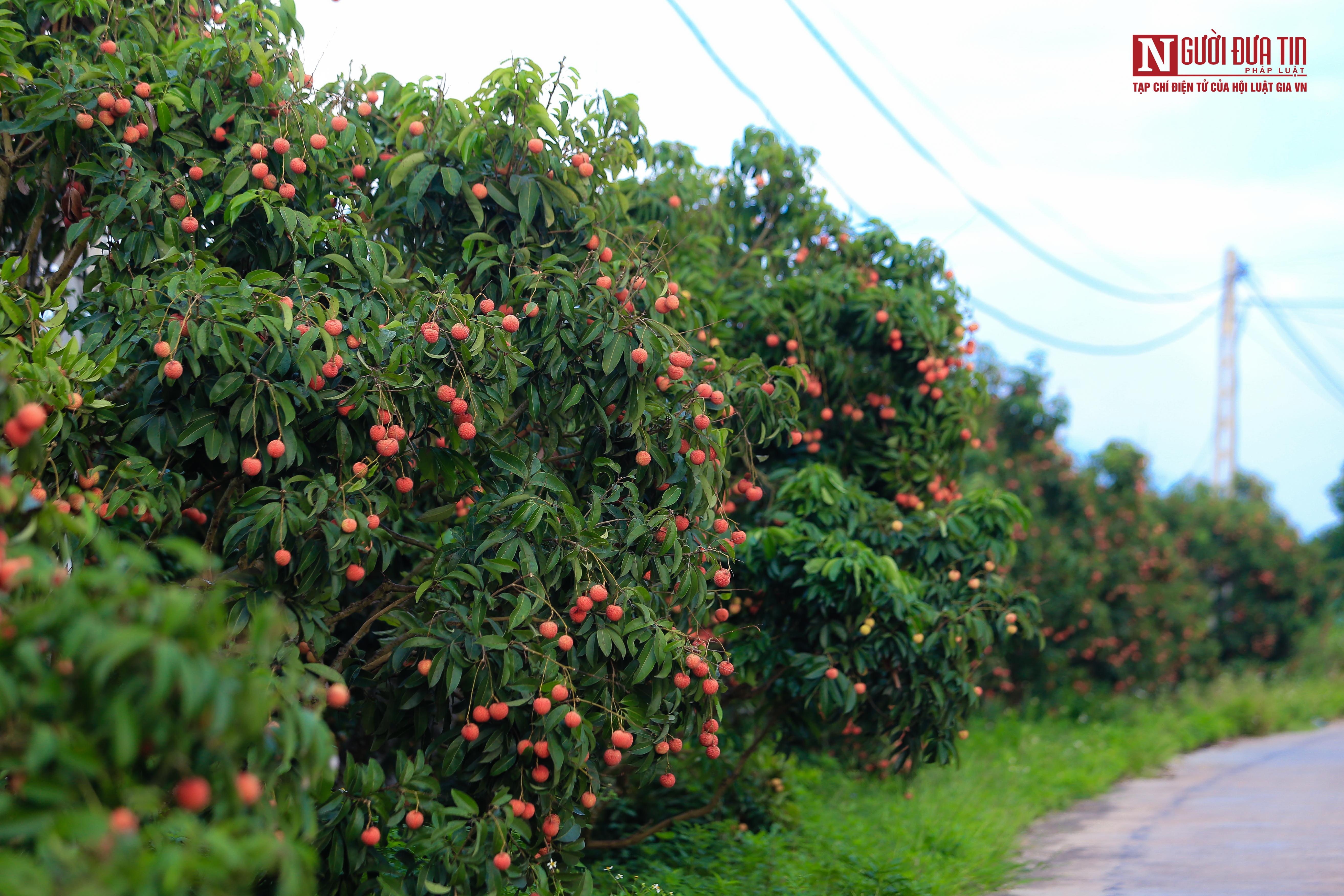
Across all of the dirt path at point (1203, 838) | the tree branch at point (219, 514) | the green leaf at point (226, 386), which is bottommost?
the dirt path at point (1203, 838)

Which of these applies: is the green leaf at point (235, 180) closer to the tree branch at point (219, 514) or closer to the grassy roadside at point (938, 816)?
the tree branch at point (219, 514)

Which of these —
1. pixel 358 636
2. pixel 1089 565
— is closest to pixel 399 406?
pixel 358 636

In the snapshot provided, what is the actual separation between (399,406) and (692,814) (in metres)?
2.79

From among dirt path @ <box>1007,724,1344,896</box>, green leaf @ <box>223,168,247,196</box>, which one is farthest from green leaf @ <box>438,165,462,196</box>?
dirt path @ <box>1007,724,1344,896</box>

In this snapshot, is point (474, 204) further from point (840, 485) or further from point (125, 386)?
point (840, 485)

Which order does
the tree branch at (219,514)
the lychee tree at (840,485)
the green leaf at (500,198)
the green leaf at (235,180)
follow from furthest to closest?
the lychee tree at (840,485)
the green leaf at (500,198)
the green leaf at (235,180)
the tree branch at (219,514)

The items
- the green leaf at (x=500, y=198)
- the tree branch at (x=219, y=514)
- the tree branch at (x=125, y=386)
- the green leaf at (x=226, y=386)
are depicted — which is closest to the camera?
the green leaf at (x=226, y=386)

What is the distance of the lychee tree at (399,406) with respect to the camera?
3.15 metres

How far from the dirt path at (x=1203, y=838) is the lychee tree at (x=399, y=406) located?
3.01 meters

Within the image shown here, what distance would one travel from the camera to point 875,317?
5.39 metres

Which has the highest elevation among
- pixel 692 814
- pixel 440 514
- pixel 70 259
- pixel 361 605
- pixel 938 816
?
pixel 70 259

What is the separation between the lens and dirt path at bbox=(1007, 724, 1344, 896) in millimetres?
5297

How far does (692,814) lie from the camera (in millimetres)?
5133

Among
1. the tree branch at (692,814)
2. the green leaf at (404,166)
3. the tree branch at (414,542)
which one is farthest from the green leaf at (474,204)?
the tree branch at (692,814)
